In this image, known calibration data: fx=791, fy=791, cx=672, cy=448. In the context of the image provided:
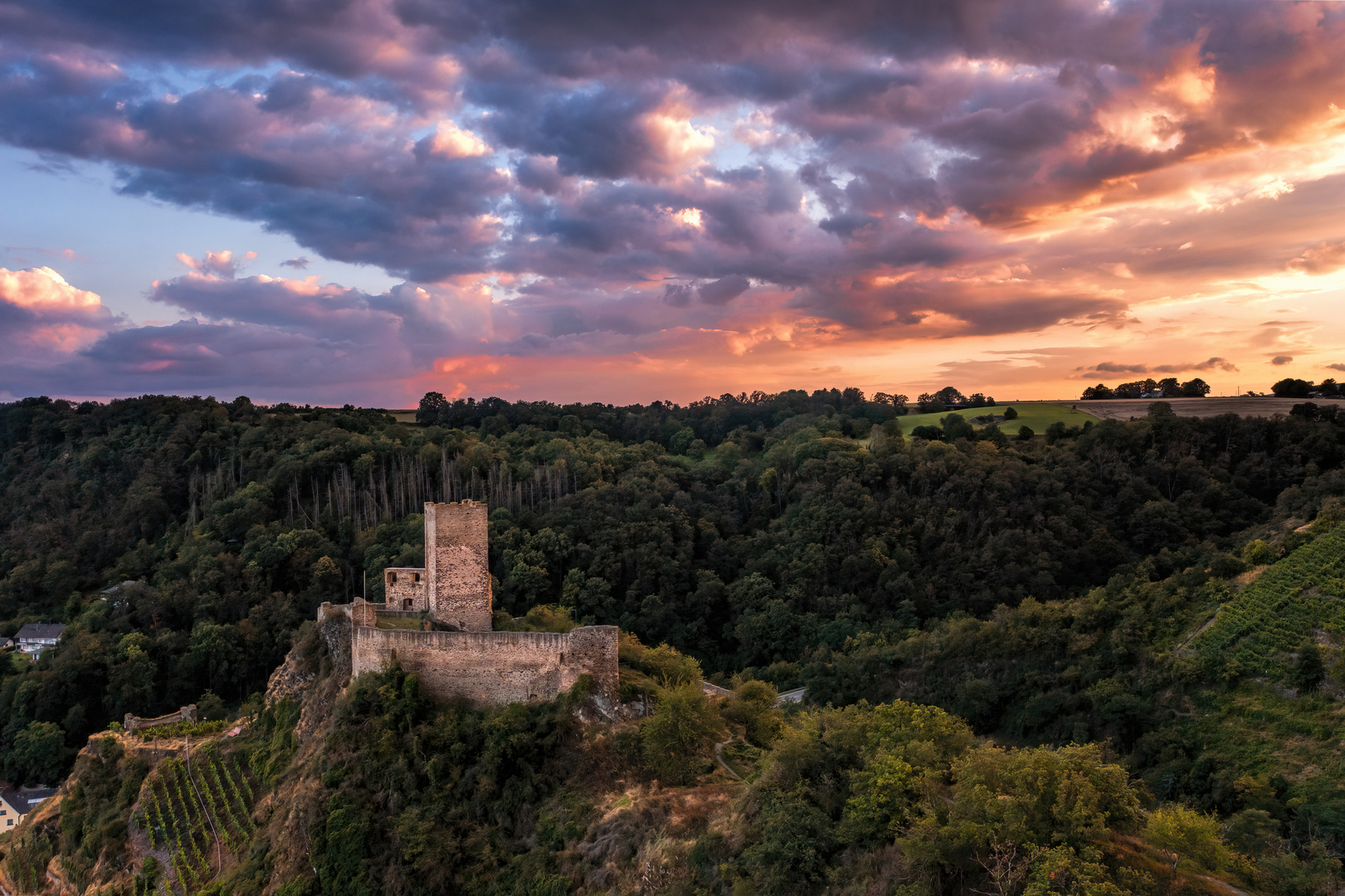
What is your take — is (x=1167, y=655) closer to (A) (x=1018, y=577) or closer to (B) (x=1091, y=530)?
(A) (x=1018, y=577)

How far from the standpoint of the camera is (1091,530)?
262ft

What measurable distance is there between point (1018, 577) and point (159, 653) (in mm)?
77175

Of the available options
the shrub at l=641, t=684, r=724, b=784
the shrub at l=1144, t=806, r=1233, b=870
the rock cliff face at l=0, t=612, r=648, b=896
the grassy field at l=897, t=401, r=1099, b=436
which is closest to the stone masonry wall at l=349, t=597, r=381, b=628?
the rock cliff face at l=0, t=612, r=648, b=896

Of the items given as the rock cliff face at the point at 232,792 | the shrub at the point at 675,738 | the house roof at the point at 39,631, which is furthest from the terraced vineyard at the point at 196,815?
the house roof at the point at 39,631

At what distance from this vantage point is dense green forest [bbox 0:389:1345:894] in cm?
2692

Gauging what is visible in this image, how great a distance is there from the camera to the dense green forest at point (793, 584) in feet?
88.3

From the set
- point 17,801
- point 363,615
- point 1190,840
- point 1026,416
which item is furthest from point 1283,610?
point 17,801

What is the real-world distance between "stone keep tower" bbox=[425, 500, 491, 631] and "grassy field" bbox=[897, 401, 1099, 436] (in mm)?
89252

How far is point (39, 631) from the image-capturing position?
75.7 m

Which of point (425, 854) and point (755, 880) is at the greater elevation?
point (755, 880)

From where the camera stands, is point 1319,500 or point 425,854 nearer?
point 425,854

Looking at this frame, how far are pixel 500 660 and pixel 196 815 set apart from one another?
16410 mm

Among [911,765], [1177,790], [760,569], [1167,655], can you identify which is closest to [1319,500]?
[1167,655]

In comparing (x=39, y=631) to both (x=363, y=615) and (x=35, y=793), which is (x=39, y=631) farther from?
(x=363, y=615)
